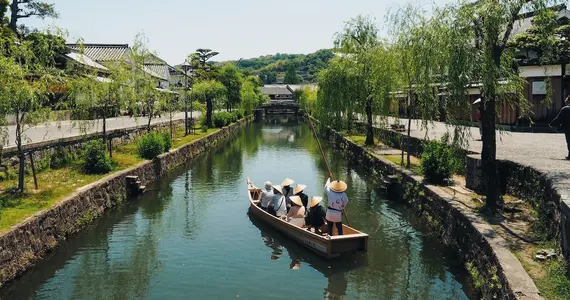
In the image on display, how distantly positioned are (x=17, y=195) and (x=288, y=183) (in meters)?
8.09

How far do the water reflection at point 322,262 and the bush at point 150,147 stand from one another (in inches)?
436

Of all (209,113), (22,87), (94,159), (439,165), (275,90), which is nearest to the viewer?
(22,87)

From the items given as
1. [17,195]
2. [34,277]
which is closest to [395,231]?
[34,277]

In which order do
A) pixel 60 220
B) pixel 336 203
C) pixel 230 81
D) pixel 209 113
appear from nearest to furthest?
1. pixel 336 203
2. pixel 60 220
3. pixel 209 113
4. pixel 230 81

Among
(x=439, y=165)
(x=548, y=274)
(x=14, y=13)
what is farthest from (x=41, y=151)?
(x=14, y=13)

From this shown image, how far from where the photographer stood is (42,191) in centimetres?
1375

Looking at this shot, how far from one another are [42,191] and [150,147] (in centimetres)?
898

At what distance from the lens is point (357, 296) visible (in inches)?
388

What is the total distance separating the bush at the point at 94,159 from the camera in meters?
17.7

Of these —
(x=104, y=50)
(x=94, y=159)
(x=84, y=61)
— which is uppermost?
(x=104, y=50)

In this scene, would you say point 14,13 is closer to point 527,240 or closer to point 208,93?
point 208,93

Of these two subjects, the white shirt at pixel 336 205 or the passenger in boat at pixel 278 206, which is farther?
the passenger in boat at pixel 278 206

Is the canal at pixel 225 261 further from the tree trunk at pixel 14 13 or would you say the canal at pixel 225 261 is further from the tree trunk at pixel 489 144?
the tree trunk at pixel 14 13

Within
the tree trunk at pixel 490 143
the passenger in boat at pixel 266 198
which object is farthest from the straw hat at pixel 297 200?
the tree trunk at pixel 490 143
